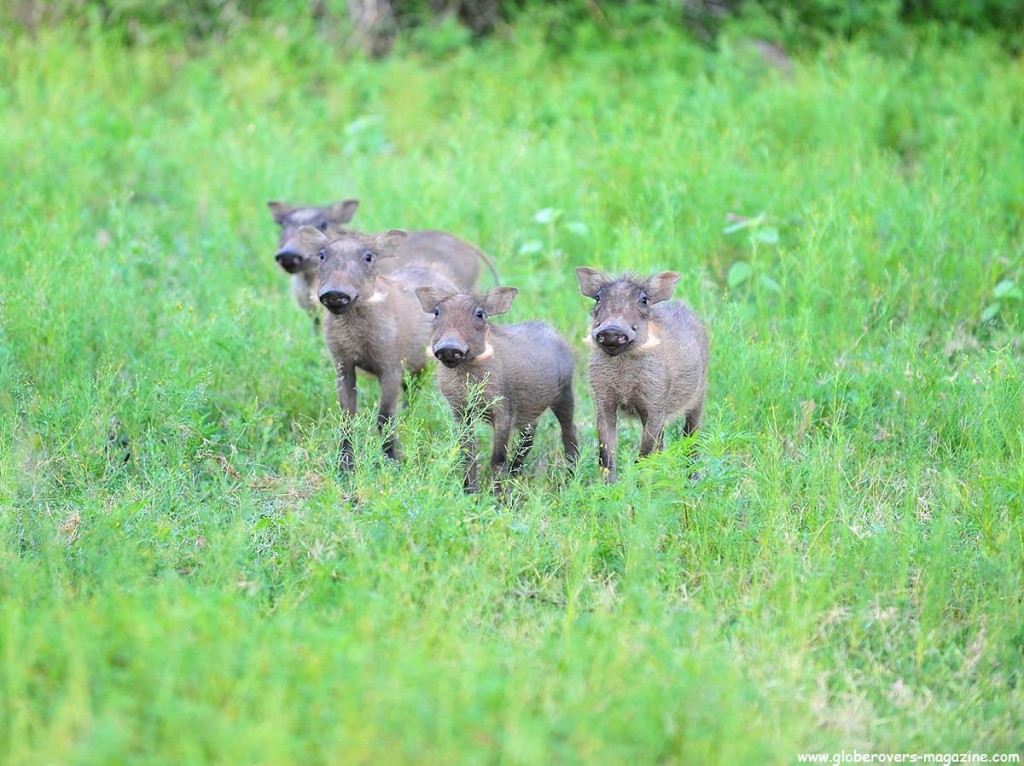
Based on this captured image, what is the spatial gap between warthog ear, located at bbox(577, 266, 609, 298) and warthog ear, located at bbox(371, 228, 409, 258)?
1.00 metres

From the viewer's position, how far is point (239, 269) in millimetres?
7469

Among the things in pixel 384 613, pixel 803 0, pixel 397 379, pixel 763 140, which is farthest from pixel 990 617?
pixel 803 0

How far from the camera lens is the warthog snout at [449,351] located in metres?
5.00

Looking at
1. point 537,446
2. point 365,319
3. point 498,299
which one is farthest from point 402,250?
point 498,299

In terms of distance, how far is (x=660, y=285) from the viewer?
5.13 metres

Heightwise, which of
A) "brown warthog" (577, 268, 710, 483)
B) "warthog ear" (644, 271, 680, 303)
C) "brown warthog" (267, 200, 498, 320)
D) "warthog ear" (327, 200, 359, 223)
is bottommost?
"brown warthog" (267, 200, 498, 320)

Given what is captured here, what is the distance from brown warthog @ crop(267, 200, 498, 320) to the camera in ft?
22.7

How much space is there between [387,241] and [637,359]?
4.84ft

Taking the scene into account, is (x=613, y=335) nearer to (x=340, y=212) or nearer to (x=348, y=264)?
(x=348, y=264)


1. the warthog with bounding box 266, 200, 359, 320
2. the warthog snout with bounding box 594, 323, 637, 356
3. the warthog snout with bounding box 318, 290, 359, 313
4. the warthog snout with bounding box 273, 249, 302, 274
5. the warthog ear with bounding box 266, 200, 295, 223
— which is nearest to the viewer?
the warthog snout with bounding box 594, 323, 637, 356

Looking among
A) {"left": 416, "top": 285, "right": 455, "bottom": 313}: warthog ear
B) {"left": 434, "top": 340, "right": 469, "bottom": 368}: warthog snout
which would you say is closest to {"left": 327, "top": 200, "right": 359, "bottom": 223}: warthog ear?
{"left": 416, "top": 285, "right": 455, "bottom": 313}: warthog ear

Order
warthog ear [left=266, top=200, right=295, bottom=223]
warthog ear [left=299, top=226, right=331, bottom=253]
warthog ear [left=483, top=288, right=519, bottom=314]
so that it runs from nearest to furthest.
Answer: warthog ear [left=483, top=288, right=519, bottom=314] → warthog ear [left=299, top=226, right=331, bottom=253] → warthog ear [left=266, top=200, right=295, bottom=223]

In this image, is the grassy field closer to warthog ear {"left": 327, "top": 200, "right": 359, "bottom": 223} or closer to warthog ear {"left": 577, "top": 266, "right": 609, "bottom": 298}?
warthog ear {"left": 327, "top": 200, "right": 359, "bottom": 223}

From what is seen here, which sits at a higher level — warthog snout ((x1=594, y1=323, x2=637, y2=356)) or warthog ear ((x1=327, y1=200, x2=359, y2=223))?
warthog snout ((x1=594, y1=323, x2=637, y2=356))
